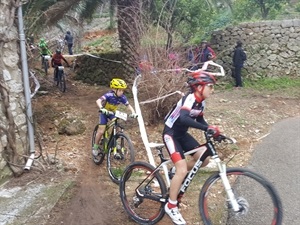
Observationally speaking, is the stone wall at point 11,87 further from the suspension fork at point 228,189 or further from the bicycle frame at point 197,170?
the suspension fork at point 228,189

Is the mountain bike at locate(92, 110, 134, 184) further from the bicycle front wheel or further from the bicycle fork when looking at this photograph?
the bicycle front wheel

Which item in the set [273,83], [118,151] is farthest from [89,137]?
[273,83]

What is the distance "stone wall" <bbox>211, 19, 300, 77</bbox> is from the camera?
1547cm

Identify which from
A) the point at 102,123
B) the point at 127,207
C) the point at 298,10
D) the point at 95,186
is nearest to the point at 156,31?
the point at 102,123

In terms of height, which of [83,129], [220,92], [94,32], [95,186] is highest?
[95,186]

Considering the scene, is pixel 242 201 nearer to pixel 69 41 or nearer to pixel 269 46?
pixel 269 46

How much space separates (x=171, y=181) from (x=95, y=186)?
6.36ft

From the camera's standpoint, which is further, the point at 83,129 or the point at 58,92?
the point at 58,92

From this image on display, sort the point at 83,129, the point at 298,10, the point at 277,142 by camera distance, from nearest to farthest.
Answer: the point at 277,142
the point at 83,129
the point at 298,10

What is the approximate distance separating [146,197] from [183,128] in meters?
0.93

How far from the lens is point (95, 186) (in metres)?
5.82

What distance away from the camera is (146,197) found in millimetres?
4570

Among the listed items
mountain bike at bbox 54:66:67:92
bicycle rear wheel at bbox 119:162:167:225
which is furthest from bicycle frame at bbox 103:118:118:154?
mountain bike at bbox 54:66:67:92

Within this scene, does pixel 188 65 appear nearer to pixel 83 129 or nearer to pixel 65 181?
pixel 83 129
